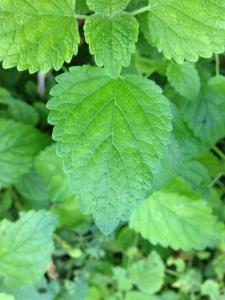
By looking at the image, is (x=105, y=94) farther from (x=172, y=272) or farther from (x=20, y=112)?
(x=172, y=272)

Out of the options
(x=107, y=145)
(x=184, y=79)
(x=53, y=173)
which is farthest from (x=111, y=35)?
(x=53, y=173)

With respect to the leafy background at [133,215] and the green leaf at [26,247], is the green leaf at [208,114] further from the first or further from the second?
the green leaf at [26,247]

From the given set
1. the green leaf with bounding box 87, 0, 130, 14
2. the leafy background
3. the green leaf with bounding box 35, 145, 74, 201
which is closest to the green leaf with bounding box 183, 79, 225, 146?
the leafy background

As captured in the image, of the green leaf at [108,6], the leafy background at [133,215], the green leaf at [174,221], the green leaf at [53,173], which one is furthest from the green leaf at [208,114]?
the green leaf at [108,6]

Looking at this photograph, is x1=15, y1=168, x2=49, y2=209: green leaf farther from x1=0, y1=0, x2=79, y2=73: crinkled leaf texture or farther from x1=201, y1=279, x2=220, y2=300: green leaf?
x1=0, y1=0, x2=79, y2=73: crinkled leaf texture

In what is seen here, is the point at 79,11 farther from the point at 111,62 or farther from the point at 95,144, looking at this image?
the point at 95,144
